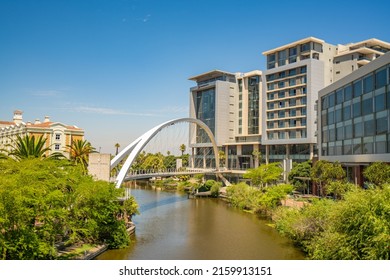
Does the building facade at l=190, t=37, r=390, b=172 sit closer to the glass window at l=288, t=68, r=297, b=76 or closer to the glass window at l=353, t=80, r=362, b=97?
the glass window at l=288, t=68, r=297, b=76

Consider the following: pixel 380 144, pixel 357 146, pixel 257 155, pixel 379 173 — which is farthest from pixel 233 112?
pixel 379 173

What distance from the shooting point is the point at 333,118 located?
30.3m

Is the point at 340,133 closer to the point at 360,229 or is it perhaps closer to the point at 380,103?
the point at 380,103

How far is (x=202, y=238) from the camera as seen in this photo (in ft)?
70.7

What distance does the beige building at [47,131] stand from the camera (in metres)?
30.3

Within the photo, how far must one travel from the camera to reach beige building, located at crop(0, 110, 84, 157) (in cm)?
3027

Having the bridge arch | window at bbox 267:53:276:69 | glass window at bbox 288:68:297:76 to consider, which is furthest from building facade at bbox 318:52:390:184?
window at bbox 267:53:276:69

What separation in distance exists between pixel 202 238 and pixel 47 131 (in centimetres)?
1849

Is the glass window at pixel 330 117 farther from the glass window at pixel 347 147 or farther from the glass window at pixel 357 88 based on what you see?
the glass window at pixel 357 88

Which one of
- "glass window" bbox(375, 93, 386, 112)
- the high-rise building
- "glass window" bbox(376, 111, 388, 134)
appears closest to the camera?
"glass window" bbox(376, 111, 388, 134)
